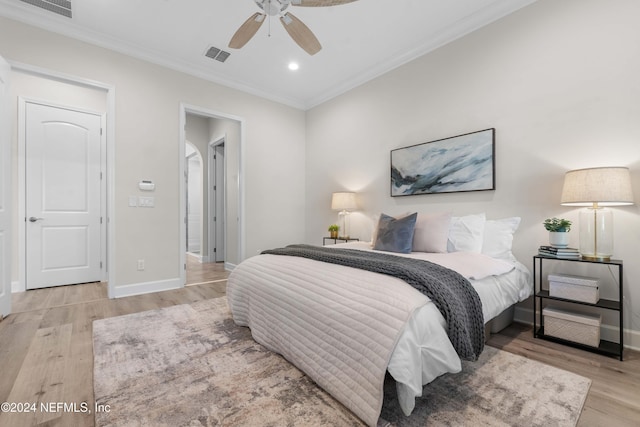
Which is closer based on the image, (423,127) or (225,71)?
(423,127)

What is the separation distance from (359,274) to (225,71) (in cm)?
359

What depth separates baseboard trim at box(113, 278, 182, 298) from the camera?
331 cm

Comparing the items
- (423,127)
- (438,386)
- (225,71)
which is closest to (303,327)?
(438,386)

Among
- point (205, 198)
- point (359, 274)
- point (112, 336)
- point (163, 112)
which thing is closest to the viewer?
point (359, 274)

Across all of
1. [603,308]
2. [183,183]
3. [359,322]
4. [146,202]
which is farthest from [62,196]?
[603,308]

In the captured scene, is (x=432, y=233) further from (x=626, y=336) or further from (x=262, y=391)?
(x=262, y=391)

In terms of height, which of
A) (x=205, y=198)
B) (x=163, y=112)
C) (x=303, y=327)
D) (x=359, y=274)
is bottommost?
(x=303, y=327)

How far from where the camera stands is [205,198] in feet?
19.7

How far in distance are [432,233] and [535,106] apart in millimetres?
1433

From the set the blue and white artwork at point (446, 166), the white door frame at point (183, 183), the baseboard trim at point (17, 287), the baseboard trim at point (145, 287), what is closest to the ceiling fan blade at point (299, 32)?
the blue and white artwork at point (446, 166)

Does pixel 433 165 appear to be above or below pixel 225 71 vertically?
below

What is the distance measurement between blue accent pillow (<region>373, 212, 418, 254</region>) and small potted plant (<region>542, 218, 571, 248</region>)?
102 centimetres

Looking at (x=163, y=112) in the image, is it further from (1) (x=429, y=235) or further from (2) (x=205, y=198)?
(1) (x=429, y=235)

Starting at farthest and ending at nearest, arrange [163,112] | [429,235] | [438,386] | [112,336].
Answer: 1. [163,112]
2. [429,235]
3. [112,336]
4. [438,386]
